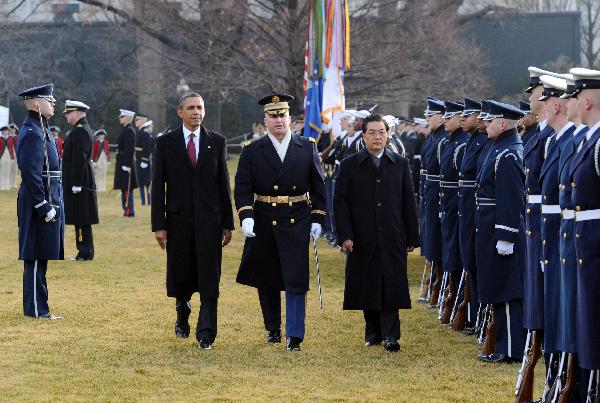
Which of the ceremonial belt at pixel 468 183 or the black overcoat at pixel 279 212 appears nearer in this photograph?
the black overcoat at pixel 279 212

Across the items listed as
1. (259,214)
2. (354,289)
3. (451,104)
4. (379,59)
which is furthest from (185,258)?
(379,59)

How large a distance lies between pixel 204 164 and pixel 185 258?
0.78 m

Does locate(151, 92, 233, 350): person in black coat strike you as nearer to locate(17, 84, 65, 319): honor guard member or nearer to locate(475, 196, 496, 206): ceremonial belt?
locate(17, 84, 65, 319): honor guard member

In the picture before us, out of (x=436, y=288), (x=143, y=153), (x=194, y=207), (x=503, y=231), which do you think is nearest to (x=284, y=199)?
(x=194, y=207)

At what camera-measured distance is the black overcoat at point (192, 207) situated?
407 inches

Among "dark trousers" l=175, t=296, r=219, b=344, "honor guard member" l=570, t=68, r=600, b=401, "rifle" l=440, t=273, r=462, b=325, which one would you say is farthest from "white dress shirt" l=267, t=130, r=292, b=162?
"honor guard member" l=570, t=68, r=600, b=401

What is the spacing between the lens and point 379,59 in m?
29.6

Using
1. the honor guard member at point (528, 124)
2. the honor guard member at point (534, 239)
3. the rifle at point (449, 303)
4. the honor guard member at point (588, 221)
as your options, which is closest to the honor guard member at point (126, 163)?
the rifle at point (449, 303)

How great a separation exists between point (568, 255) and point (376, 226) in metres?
3.56

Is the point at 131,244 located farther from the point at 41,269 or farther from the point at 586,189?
the point at 586,189

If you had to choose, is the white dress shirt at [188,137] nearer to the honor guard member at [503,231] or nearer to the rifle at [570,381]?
the honor guard member at [503,231]

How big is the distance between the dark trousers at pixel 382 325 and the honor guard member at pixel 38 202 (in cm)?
310

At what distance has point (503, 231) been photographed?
9.41 m

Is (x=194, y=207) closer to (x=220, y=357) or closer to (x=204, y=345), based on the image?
(x=204, y=345)
